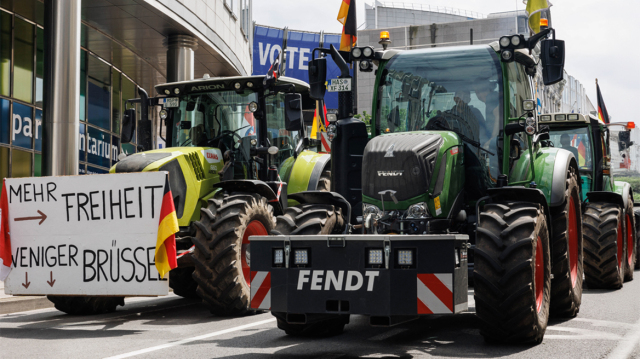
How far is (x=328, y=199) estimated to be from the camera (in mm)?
7355

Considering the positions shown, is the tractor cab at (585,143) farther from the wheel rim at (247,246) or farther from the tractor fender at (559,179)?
the wheel rim at (247,246)

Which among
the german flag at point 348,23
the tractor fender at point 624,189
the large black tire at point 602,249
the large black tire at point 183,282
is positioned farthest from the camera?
the tractor fender at point 624,189

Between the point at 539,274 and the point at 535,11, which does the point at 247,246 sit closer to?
the point at 539,274

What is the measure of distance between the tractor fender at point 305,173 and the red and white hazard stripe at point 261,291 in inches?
200

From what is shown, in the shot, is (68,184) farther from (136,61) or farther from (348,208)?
(136,61)

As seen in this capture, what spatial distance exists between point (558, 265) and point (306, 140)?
17.4 ft

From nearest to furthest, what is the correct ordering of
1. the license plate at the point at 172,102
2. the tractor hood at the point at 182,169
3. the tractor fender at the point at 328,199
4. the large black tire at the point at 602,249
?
1. the tractor fender at the point at 328,199
2. the tractor hood at the point at 182,169
3. the license plate at the point at 172,102
4. the large black tire at the point at 602,249

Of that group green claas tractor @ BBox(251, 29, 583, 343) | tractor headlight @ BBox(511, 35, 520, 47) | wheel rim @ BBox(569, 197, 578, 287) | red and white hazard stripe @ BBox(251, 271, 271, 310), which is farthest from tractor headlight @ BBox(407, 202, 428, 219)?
wheel rim @ BBox(569, 197, 578, 287)

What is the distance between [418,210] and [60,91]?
1129 cm

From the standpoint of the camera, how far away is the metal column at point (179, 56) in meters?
21.7

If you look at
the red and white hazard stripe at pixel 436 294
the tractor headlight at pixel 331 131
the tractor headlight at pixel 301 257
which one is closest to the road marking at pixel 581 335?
the red and white hazard stripe at pixel 436 294

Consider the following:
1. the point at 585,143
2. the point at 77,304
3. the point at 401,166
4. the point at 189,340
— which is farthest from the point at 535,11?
the point at 77,304

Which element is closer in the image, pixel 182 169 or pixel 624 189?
pixel 182 169

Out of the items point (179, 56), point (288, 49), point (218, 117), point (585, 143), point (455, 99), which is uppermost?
point (288, 49)
